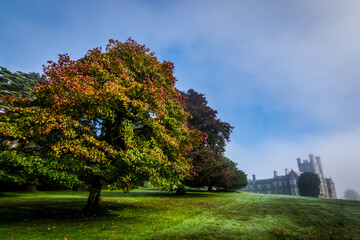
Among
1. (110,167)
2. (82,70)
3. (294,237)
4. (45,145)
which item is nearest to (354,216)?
(294,237)

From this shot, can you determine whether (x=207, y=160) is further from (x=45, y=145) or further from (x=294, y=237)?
(x=45, y=145)

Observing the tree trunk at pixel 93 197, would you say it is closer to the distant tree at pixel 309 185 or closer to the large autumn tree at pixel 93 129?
the large autumn tree at pixel 93 129

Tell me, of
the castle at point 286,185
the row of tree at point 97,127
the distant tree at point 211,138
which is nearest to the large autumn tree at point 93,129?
the row of tree at point 97,127

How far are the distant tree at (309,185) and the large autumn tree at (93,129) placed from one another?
68.4 m

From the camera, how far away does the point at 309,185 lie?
6278 centimetres

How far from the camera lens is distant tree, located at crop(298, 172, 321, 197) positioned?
62.1 metres

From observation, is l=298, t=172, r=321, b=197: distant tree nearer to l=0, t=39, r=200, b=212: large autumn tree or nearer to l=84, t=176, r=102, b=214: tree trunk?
l=0, t=39, r=200, b=212: large autumn tree

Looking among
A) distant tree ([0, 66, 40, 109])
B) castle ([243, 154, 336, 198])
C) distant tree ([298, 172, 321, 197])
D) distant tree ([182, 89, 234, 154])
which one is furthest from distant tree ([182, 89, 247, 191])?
castle ([243, 154, 336, 198])

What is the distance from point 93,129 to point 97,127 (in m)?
0.62

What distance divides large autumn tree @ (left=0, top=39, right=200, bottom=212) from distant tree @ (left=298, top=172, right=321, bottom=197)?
68419 mm

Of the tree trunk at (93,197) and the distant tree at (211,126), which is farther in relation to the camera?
the distant tree at (211,126)

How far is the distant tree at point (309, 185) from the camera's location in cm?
6212

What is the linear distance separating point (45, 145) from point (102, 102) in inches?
143

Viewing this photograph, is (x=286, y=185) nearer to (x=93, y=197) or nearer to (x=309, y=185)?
(x=309, y=185)
